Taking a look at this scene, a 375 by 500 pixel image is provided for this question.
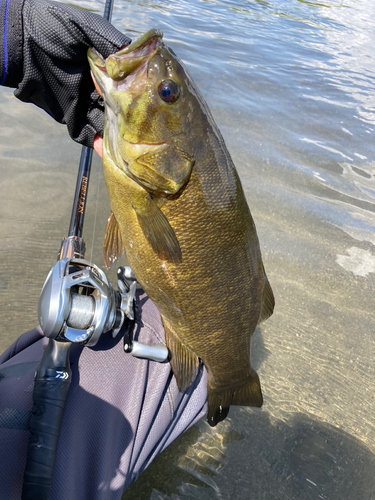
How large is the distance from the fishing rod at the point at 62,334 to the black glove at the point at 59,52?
0.95 metres

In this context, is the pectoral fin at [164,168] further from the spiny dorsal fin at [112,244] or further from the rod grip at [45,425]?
the rod grip at [45,425]

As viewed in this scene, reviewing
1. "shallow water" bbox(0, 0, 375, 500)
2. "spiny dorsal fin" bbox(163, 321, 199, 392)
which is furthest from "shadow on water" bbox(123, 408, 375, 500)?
"spiny dorsal fin" bbox(163, 321, 199, 392)

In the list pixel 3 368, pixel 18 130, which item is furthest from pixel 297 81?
pixel 3 368

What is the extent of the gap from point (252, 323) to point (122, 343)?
65 cm

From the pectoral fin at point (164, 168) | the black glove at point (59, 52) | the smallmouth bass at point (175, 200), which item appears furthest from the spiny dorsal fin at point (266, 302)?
the black glove at point (59, 52)

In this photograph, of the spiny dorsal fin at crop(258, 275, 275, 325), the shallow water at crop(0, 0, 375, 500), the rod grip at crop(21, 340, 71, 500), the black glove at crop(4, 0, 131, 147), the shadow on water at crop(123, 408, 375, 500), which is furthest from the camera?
the shallow water at crop(0, 0, 375, 500)

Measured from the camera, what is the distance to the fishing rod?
127cm

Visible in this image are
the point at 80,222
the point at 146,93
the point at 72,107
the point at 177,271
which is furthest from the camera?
the point at 80,222

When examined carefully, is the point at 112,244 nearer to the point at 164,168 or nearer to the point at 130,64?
the point at 164,168

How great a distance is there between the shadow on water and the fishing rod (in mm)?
847

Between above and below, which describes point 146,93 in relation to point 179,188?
above

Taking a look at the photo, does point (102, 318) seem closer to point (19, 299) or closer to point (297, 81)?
point (19, 299)

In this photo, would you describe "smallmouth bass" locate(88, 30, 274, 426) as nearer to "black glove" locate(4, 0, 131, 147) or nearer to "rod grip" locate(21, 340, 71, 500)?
"black glove" locate(4, 0, 131, 147)

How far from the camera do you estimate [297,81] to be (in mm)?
7418
